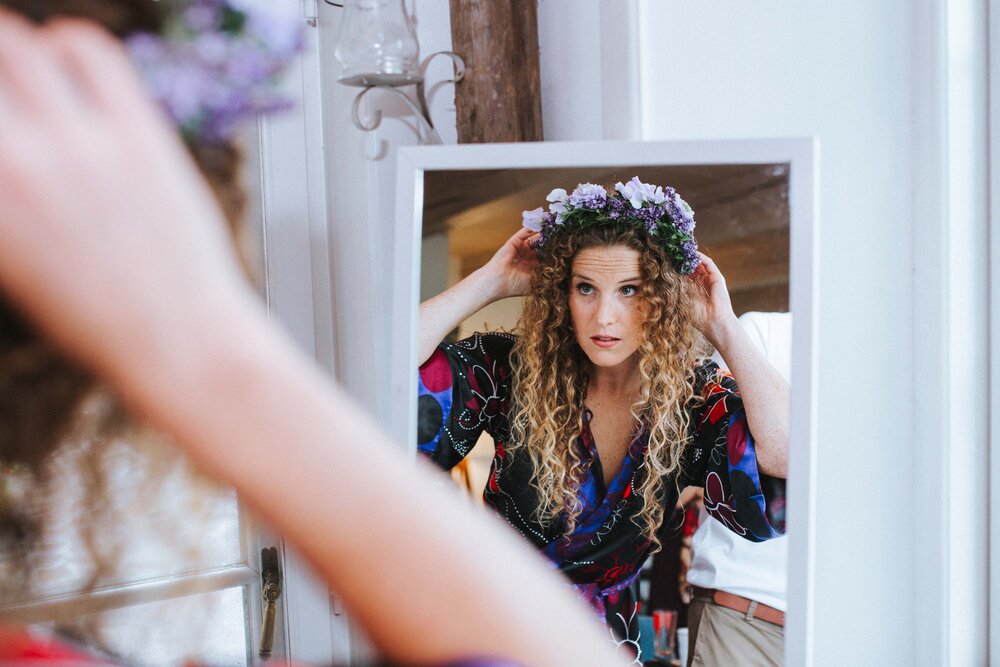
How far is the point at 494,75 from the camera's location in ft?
3.47

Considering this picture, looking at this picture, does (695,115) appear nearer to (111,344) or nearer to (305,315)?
(305,315)

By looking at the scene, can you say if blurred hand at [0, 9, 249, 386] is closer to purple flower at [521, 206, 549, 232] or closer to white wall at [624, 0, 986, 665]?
purple flower at [521, 206, 549, 232]

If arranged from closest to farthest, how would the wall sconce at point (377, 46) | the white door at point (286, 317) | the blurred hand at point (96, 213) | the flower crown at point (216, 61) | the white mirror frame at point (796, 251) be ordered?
the blurred hand at point (96, 213)
the flower crown at point (216, 61)
the white mirror frame at point (796, 251)
the wall sconce at point (377, 46)
the white door at point (286, 317)

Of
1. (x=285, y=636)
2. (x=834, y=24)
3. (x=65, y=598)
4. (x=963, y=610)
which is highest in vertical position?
(x=834, y=24)

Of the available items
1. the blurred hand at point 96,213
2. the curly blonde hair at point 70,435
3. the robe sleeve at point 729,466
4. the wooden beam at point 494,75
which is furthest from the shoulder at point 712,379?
the blurred hand at point 96,213

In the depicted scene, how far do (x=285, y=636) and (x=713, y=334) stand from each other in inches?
37.3

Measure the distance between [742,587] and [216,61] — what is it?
845 millimetres

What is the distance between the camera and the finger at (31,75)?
0.21m

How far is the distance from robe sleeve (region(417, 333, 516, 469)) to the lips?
103mm

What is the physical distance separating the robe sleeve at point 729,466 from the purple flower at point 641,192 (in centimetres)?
21

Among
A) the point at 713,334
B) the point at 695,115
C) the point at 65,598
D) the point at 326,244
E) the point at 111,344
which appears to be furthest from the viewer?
the point at 326,244

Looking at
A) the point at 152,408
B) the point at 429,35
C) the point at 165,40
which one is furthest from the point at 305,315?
the point at 152,408

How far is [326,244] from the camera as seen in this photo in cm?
132

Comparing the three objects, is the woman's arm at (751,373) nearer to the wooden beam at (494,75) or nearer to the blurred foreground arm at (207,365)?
the wooden beam at (494,75)
